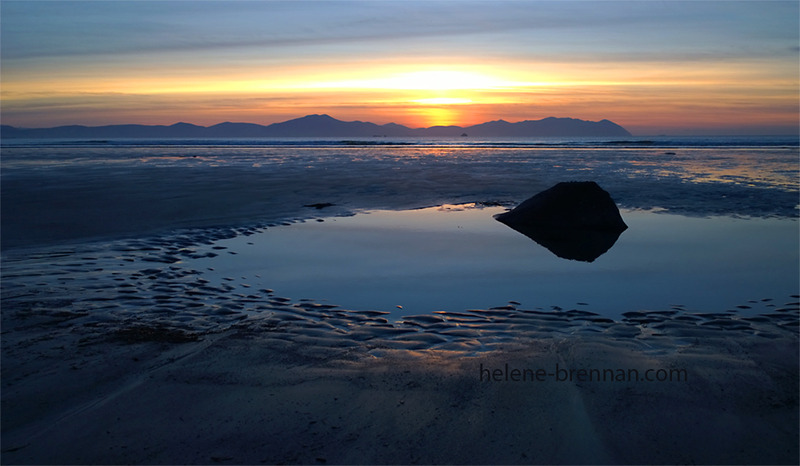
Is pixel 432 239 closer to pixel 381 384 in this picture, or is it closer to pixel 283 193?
pixel 381 384

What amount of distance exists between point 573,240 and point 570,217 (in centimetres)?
118

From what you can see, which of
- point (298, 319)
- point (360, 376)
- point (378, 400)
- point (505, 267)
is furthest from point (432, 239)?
point (378, 400)

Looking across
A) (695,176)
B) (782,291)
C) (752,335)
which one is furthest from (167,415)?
(695,176)

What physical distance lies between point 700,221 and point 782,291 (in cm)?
518

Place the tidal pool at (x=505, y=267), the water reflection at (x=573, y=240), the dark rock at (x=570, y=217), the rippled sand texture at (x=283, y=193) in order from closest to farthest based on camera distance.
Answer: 1. the tidal pool at (x=505, y=267)
2. the water reflection at (x=573, y=240)
3. the dark rock at (x=570, y=217)
4. the rippled sand texture at (x=283, y=193)

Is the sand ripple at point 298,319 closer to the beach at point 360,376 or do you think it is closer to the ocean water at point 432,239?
the beach at point 360,376

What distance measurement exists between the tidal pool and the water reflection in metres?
0.19

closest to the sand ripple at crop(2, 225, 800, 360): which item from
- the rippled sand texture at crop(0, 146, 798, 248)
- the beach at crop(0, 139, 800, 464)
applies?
the beach at crop(0, 139, 800, 464)

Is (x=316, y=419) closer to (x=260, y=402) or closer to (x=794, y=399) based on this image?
(x=260, y=402)

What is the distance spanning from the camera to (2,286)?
20.0ft

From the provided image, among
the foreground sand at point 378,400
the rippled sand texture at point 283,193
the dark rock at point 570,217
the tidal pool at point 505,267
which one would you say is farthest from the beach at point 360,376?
the rippled sand texture at point 283,193

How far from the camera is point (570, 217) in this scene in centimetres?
1012

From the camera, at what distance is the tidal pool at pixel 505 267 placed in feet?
18.9

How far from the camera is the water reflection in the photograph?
8.02 meters
